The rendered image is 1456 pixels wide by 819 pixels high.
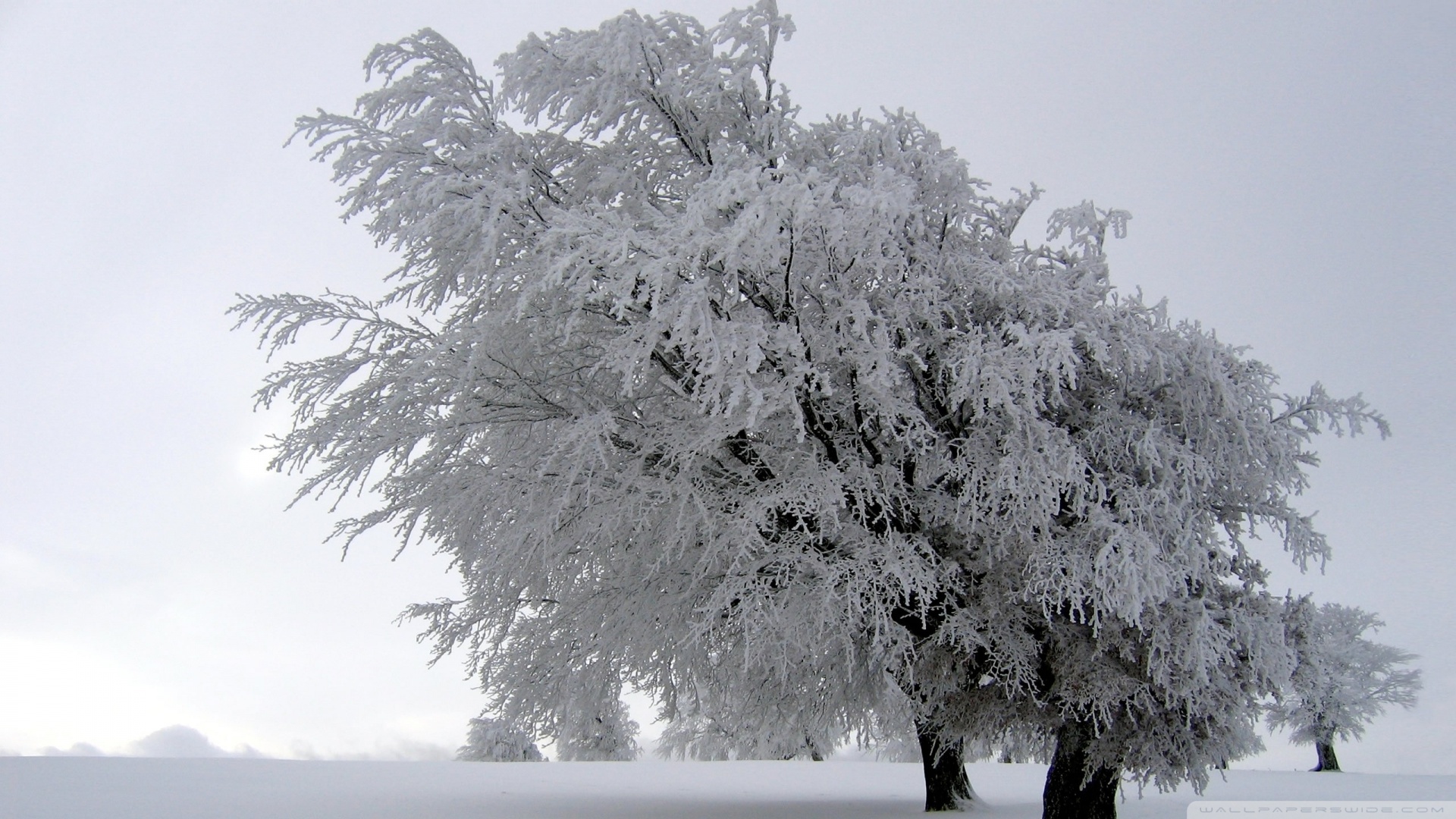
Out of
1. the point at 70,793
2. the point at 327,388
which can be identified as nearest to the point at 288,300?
the point at 327,388

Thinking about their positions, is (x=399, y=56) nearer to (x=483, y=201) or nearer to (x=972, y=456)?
(x=483, y=201)

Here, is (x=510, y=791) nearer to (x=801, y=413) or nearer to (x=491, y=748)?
(x=801, y=413)

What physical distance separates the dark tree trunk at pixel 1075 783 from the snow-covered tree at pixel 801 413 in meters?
0.04

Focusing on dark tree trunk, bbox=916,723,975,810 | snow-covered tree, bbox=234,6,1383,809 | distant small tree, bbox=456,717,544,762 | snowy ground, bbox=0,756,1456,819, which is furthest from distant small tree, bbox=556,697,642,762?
snow-covered tree, bbox=234,6,1383,809

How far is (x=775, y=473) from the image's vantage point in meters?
8.72

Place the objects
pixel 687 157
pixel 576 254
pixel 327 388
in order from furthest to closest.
Answer: pixel 687 157, pixel 327 388, pixel 576 254

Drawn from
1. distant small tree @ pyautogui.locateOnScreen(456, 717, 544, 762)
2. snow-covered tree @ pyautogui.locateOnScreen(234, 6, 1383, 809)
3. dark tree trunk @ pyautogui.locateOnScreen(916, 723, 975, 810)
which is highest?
snow-covered tree @ pyautogui.locateOnScreen(234, 6, 1383, 809)

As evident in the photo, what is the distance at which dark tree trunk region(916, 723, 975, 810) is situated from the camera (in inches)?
436

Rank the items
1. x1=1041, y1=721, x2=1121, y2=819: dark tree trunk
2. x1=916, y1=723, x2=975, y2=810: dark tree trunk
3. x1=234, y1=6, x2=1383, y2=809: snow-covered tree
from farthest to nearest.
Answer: x1=916, y1=723, x2=975, y2=810: dark tree trunk → x1=1041, y1=721, x2=1121, y2=819: dark tree trunk → x1=234, y1=6, x2=1383, y2=809: snow-covered tree

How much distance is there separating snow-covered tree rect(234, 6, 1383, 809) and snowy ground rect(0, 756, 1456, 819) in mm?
1677

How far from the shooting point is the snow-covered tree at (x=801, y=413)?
7883mm

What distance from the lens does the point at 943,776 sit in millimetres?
11258

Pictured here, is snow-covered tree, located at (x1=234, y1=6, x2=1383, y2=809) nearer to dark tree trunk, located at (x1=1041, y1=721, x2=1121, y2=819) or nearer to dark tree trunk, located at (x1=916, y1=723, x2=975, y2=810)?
dark tree trunk, located at (x1=1041, y1=721, x2=1121, y2=819)

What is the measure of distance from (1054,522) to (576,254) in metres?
4.81
